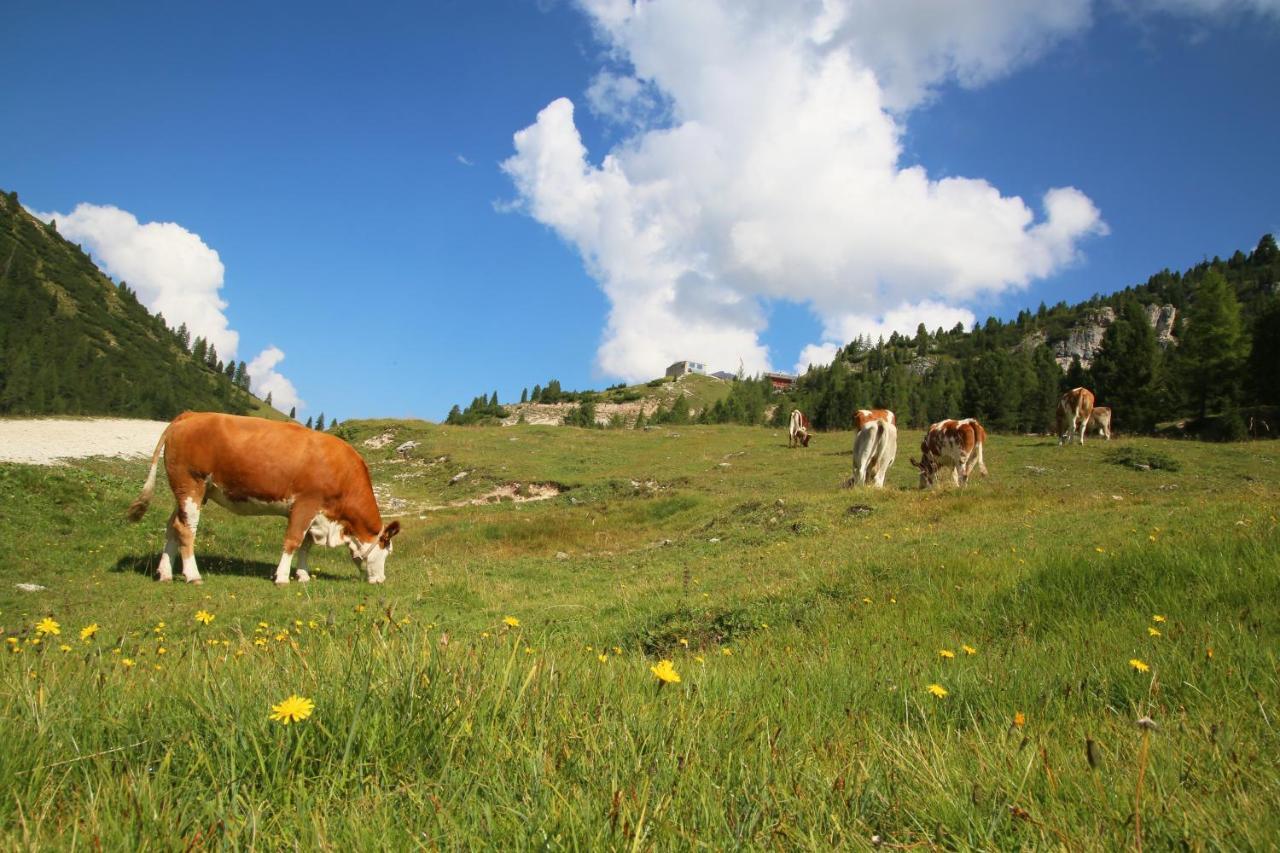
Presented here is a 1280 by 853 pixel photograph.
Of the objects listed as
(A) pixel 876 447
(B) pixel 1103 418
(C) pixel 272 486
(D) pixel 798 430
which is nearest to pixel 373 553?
(C) pixel 272 486

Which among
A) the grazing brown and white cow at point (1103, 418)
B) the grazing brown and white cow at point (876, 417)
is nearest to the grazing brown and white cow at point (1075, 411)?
the grazing brown and white cow at point (1103, 418)

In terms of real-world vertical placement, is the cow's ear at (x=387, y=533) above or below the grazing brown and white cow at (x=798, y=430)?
below

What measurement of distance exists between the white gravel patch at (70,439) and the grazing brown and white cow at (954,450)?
2919cm

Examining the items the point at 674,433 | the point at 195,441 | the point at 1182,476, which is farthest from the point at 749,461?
the point at 195,441

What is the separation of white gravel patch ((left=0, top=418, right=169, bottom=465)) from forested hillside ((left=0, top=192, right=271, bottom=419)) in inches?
2794

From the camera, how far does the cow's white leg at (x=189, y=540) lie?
11672 millimetres

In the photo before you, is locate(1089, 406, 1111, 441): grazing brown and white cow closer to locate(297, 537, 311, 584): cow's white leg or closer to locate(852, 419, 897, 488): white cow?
locate(852, 419, 897, 488): white cow

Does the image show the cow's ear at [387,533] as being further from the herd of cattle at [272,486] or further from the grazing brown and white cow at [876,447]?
the grazing brown and white cow at [876,447]

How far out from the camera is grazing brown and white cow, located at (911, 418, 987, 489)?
844 inches

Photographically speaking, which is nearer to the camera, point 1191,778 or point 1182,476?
point 1191,778

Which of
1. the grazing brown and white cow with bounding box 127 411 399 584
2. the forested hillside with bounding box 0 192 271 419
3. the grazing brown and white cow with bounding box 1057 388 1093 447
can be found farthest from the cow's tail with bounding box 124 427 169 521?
the forested hillside with bounding box 0 192 271 419

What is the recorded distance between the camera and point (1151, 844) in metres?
1.62

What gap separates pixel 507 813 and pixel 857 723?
6.65ft

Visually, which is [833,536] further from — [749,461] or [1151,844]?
[749,461]
